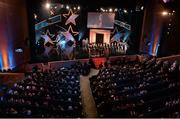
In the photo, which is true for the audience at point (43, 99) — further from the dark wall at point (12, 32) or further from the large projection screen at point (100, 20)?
the large projection screen at point (100, 20)

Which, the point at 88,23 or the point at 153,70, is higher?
the point at 88,23

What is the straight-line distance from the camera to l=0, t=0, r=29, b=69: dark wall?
13.5 meters

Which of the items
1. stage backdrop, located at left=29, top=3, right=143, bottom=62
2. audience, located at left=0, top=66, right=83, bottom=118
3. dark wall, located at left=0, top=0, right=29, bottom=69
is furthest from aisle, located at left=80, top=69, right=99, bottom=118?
dark wall, located at left=0, top=0, right=29, bottom=69

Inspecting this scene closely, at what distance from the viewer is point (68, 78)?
12.5 metres

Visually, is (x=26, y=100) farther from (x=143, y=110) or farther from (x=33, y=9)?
(x=33, y=9)

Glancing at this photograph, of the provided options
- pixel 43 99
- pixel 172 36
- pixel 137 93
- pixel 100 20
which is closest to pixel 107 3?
pixel 100 20

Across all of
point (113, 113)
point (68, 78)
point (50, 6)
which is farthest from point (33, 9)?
point (113, 113)

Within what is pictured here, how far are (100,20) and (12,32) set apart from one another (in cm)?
912

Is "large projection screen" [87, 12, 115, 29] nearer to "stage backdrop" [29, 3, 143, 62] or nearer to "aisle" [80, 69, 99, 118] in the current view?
"stage backdrop" [29, 3, 143, 62]

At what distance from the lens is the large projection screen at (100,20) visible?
19547mm

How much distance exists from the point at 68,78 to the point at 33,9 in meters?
7.54

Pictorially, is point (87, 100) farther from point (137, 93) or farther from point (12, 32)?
point (12, 32)

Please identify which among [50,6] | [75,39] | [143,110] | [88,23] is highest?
[50,6]

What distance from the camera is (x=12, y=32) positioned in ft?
47.7
